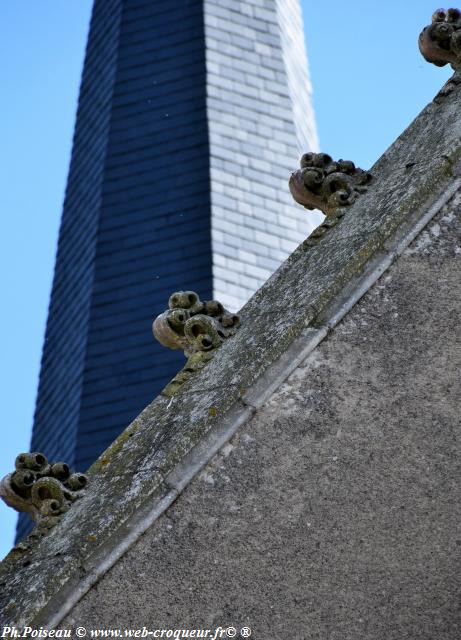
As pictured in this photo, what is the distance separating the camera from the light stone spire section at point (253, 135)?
19.3 meters

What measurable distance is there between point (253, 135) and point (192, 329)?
17.3 meters

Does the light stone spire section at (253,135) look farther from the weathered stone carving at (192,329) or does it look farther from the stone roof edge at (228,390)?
the stone roof edge at (228,390)

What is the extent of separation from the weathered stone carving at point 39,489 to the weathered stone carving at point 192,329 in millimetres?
364

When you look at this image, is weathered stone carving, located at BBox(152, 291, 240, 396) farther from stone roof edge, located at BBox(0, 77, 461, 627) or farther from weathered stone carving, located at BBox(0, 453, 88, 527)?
weathered stone carving, located at BBox(0, 453, 88, 527)

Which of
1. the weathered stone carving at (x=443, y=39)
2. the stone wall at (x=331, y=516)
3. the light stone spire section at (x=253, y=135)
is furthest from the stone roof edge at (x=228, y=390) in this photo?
the light stone spire section at (x=253, y=135)

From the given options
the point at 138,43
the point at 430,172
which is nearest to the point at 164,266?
the point at 138,43

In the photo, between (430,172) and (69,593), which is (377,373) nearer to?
(430,172)

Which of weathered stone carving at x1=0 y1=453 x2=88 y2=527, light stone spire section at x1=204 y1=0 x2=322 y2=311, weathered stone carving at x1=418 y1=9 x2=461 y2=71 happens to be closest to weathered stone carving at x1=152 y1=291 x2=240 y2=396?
weathered stone carving at x1=0 y1=453 x2=88 y2=527

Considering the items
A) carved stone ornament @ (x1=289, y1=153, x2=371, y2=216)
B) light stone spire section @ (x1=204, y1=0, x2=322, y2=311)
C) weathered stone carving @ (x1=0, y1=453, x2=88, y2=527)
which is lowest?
weathered stone carving @ (x1=0, y1=453, x2=88, y2=527)

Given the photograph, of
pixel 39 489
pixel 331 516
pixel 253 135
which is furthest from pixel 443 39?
pixel 253 135

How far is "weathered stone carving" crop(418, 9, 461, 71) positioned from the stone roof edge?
319mm

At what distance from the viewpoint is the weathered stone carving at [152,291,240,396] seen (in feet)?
14.5

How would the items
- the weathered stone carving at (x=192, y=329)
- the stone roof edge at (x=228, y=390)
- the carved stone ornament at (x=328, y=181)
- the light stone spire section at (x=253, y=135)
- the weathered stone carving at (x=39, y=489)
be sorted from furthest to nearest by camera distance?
1. the light stone spire section at (x=253, y=135)
2. the carved stone ornament at (x=328, y=181)
3. the weathered stone carving at (x=192, y=329)
4. the weathered stone carving at (x=39, y=489)
5. the stone roof edge at (x=228, y=390)

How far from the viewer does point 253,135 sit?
21.6 metres
